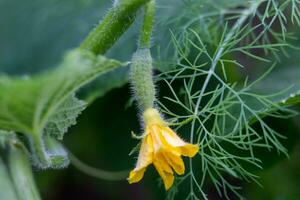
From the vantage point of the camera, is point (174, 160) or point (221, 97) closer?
point (174, 160)

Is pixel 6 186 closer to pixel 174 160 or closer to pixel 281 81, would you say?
pixel 174 160

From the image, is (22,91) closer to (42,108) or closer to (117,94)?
(42,108)

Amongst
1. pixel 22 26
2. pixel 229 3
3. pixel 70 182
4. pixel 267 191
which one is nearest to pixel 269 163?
pixel 267 191

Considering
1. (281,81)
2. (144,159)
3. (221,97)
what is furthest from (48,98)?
(281,81)

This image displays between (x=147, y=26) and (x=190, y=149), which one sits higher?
(x=147, y=26)

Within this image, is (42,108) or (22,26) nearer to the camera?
(42,108)

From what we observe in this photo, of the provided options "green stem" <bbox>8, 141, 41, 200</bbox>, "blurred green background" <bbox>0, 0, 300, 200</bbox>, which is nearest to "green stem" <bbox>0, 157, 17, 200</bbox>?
"green stem" <bbox>8, 141, 41, 200</bbox>

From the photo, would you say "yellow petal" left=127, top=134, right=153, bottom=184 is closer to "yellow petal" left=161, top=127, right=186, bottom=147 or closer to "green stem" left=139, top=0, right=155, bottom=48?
"yellow petal" left=161, top=127, right=186, bottom=147
